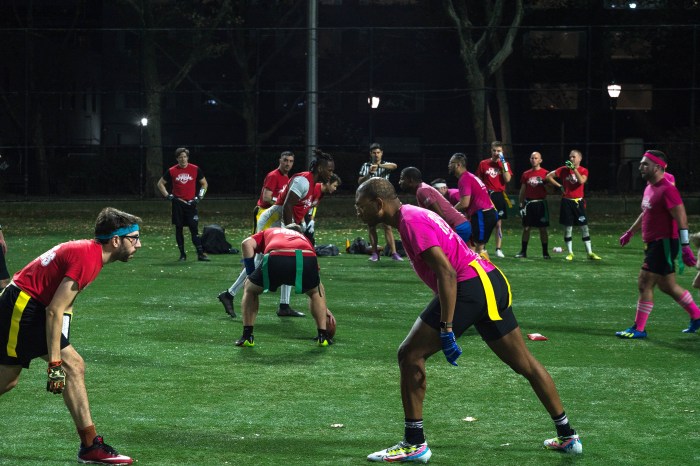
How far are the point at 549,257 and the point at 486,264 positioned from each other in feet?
48.5

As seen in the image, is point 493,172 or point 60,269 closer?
point 60,269

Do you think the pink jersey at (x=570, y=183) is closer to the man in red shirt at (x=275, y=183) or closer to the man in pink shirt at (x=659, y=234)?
the man in red shirt at (x=275, y=183)

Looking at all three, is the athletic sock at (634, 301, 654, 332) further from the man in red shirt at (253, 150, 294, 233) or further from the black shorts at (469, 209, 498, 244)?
the man in red shirt at (253, 150, 294, 233)

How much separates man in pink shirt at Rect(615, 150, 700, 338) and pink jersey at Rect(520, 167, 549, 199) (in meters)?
9.73

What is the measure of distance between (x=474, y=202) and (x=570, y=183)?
5.27 meters

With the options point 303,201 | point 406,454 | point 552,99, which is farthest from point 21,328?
point 552,99

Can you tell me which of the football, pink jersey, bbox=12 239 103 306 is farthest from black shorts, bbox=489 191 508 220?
pink jersey, bbox=12 239 103 306

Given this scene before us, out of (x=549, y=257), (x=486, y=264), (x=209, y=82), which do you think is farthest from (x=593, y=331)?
(x=209, y=82)

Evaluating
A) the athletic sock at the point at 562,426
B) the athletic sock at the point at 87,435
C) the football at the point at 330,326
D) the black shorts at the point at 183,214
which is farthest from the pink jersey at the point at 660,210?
the black shorts at the point at 183,214

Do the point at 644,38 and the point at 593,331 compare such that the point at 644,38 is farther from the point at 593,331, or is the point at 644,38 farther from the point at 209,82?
the point at 593,331

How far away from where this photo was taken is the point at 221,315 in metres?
14.3

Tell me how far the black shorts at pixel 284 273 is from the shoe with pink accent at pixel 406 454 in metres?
4.26

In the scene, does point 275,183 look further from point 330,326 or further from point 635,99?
point 635,99

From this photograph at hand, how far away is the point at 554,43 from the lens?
54250 mm
